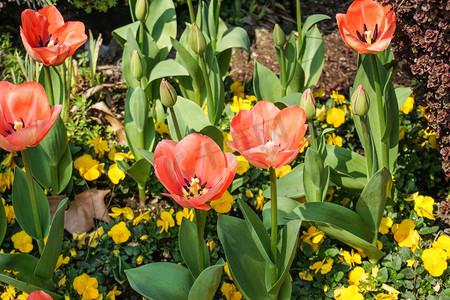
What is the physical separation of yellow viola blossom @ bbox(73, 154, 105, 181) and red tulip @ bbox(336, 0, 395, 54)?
1.21 m

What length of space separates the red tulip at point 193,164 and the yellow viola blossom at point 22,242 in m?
0.88

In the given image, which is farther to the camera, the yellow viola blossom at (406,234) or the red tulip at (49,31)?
the yellow viola blossom at (406,234)

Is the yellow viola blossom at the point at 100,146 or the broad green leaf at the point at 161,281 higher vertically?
the yellow viola blossom at the point at 100,146

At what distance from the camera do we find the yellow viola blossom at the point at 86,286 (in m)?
2.12

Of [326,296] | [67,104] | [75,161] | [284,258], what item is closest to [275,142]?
[284,258]

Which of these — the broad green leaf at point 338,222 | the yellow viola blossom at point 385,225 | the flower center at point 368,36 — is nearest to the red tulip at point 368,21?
the flower center at point 368,36

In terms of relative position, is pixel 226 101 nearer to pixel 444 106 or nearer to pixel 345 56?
pixel 345 56

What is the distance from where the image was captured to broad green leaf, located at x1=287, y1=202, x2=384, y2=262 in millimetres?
2045

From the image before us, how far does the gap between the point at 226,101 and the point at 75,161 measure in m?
0.94

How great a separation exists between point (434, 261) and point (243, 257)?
71 cm

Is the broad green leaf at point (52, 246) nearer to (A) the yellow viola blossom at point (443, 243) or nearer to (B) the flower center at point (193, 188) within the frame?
(B) the flower center at point (193, 188)

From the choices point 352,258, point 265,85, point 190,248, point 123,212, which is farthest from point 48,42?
point 352,258

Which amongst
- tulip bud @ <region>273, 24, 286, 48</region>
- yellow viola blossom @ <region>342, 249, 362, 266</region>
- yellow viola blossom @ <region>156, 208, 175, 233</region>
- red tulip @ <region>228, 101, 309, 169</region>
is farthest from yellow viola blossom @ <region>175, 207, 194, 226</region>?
tulip bud @ <region>273, 24, 286, 48</region>

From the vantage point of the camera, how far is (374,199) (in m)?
2.05
